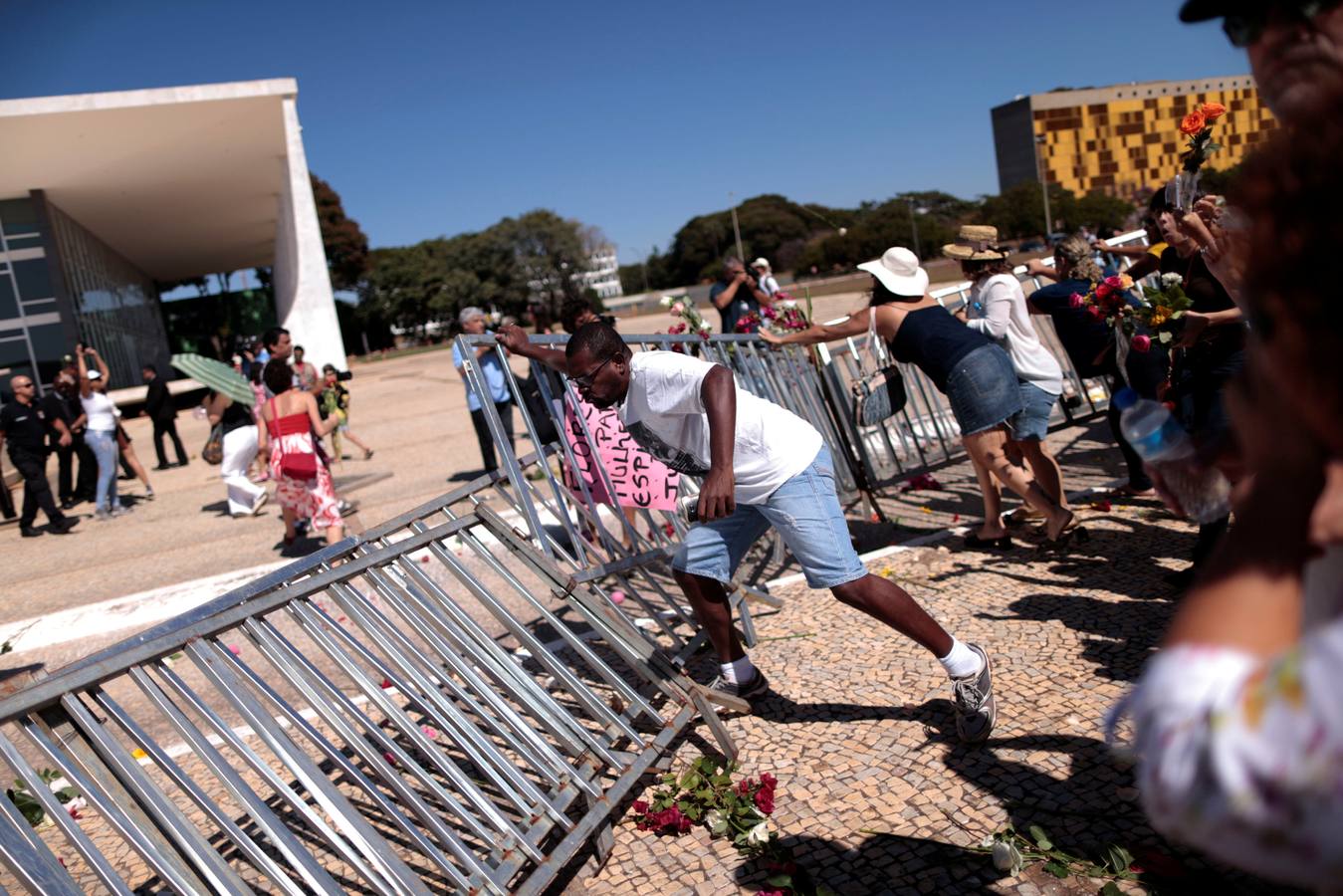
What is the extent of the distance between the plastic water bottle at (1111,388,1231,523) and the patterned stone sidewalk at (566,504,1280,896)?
1.59 metres

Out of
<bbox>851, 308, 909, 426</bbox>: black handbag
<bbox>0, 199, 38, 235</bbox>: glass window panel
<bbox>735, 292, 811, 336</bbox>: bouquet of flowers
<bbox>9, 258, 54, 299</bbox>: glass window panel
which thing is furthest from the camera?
<bbox>0, 199, 38, 235</bbox>: glass window panel

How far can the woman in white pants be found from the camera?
400 inches

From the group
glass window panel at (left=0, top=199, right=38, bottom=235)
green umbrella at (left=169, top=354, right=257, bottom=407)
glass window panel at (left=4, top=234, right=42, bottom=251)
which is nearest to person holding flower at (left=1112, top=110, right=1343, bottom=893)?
green umbrella at (left=169, top=354, right=257, bottom=407)

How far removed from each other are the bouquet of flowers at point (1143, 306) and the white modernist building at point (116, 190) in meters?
24.0

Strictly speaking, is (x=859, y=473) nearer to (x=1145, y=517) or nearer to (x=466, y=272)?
(x=1145, y=517)

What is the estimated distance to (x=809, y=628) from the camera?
5.05 metres

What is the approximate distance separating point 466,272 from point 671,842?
81971mm

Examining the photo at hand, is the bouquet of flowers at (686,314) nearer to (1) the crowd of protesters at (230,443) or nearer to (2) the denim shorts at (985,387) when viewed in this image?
(2) the denim shorts at (985,387)

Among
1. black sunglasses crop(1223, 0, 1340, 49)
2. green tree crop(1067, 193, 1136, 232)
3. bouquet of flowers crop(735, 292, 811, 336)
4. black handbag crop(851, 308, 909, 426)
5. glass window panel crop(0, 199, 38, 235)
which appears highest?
glass window panel crop(0, 199, 38, 235)

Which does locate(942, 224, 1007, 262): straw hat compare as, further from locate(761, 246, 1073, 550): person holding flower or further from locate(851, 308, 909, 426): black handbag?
locate(851, 308, 909, 426): black handbag

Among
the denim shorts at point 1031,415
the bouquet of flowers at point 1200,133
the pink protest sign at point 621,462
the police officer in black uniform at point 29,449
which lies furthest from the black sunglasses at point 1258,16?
the police officer in black uniform at point 29,449

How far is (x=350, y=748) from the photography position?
10.9 feet

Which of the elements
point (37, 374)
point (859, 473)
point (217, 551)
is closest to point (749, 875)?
point (859, 473)

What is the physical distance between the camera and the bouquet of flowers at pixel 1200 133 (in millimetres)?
4281
